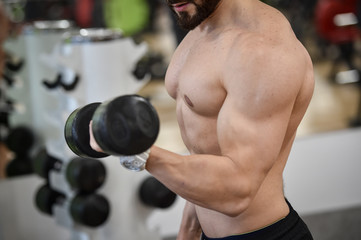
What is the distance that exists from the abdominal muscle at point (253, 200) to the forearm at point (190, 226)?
0.14 m

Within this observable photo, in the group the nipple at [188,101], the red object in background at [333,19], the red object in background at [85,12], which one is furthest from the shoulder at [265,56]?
the red object in background at [85,12]

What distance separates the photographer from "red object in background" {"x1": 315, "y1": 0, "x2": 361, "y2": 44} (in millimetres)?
3910

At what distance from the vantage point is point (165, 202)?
2359 millimetres

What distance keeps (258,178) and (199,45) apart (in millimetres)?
308

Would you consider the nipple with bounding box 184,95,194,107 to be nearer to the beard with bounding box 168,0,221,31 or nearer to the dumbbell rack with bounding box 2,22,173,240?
the beard with bounding box 168,0,221,31

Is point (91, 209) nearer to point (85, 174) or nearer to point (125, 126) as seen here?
point (85, 174)

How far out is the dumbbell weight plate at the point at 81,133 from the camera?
43.6 inches

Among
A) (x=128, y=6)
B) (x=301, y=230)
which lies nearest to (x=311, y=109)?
(x=128, y=6)

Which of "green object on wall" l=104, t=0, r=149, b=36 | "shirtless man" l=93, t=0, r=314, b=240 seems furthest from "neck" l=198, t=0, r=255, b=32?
"green object on wall" l=104, t=0, r=149, b=36

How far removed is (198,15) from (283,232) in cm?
→ 43

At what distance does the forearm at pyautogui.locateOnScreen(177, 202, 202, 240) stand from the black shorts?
0.18m

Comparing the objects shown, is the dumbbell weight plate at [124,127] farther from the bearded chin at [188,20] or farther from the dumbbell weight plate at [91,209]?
the dumbbell weight plate at [91,209]

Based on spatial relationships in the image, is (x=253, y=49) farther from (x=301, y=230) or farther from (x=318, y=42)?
(x=318, y=42)

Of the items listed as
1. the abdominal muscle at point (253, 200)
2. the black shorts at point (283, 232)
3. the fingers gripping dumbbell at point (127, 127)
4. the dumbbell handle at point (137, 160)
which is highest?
the fingers gripping dumbbell at point (127, 127)
